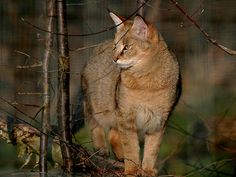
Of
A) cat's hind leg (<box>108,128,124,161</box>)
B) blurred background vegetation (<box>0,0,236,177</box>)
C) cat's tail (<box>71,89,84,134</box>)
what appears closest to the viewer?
cat's hind leg (<box>108,128,124,161</box>)

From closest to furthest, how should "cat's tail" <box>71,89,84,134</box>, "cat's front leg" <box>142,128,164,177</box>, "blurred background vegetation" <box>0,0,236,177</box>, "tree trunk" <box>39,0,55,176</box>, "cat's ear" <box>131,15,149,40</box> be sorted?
"tree trunk" <box>39,0,55,176</box>, "cat's ear" <box>131,15,149,40</box>, "cat's front leg" <box>142,128,164,177</box>, "cat's tail" <box>71,89,84,134</box>, "blurred background vegetation" <box>0,0,236,177</box>

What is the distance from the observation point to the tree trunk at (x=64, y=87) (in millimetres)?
2832

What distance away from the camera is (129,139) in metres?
3.34

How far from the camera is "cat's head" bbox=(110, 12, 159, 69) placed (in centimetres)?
324

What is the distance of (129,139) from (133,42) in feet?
1.39

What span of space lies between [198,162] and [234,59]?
84 cm

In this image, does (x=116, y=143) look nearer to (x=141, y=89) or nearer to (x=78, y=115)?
(x=78, y=115)

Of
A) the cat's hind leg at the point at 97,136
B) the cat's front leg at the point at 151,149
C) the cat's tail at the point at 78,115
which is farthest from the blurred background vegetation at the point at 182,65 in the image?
the cat's front leg at the point at 151,149

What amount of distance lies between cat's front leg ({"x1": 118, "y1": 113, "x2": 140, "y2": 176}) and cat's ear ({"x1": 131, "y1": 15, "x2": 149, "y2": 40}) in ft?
1.12

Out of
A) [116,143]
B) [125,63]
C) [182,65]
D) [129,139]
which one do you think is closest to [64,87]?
[125,63]

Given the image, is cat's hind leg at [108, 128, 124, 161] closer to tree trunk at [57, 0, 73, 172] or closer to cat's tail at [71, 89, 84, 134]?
cat's tail at [71, 89, 84, 134]

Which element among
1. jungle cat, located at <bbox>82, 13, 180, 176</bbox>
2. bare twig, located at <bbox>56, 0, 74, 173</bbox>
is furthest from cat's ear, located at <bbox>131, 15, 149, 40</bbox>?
bare twig, located at <bbox>56, 0, 74, 173</bbox>

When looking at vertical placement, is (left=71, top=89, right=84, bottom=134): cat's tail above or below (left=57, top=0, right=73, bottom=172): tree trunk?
below

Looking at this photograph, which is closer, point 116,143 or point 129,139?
point 129,139
